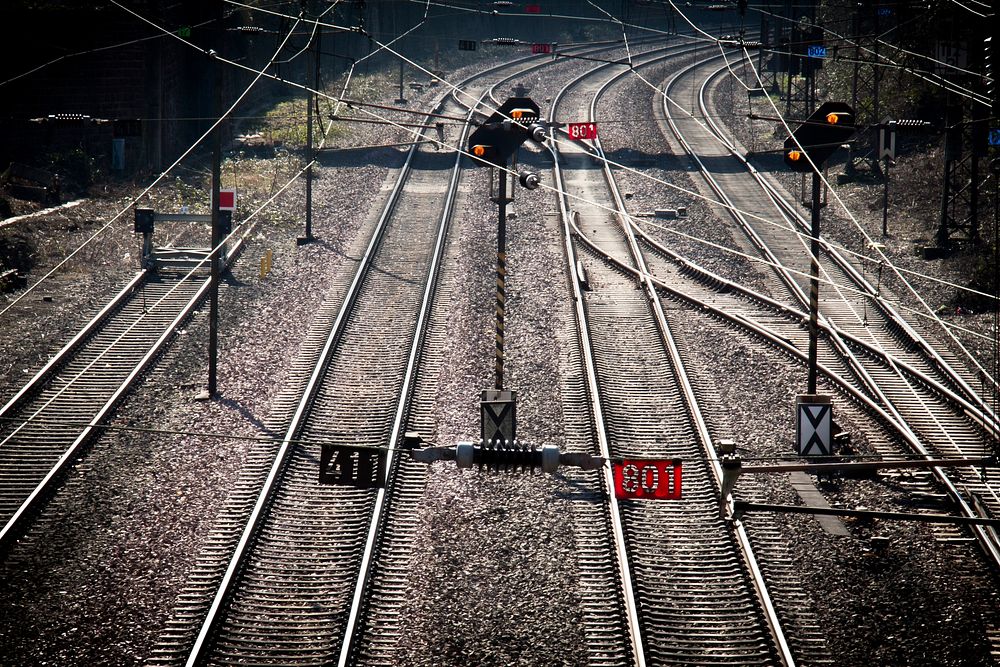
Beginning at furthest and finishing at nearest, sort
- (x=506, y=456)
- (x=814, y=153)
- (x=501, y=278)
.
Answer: (x=814, y=153), (x=501, y=278), (x=506, y=456)

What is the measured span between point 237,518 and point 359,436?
307 cm

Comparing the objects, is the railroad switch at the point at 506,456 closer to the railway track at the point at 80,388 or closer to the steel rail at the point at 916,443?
the railway track at the point at 80,388

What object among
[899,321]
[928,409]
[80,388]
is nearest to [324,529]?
[80,388]

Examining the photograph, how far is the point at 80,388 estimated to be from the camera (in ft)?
67.3

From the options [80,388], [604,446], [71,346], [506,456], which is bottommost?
[604,446]

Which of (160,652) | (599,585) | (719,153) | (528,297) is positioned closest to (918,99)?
(719,153)

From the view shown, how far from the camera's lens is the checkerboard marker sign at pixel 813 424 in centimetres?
1706

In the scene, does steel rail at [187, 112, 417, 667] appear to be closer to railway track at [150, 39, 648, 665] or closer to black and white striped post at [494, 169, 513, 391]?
railway track at [150, 39, 648, 665]

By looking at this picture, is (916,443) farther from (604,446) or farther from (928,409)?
(604,446)

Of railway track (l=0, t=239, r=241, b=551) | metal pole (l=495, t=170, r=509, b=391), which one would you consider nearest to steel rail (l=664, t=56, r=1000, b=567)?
metal pole (l=495, t=170, r=509, b=391)

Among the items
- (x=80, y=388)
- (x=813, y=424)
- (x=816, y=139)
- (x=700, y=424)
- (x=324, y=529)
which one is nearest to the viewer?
(x=324, y=529)

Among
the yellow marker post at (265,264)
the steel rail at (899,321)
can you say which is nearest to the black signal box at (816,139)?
the steel rail at (899,321)

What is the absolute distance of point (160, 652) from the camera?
1298cm

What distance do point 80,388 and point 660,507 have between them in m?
10.4
